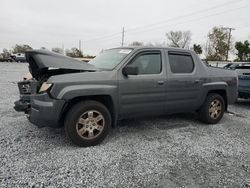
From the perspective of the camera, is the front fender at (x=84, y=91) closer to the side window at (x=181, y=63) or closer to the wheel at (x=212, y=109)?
the side window at (x=181, y=63)

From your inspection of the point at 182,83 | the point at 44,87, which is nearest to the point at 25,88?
the point at 44,87

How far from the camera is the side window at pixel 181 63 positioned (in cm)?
475

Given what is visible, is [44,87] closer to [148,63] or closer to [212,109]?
[148,63]

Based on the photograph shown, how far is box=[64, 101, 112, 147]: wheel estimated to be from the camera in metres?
3.63

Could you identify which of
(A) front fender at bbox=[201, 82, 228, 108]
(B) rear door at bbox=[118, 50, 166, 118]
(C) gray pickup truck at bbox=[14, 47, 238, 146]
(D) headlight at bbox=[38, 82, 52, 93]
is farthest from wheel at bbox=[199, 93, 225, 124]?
(D) headlight at bbox=[38, 82, 52, 93]

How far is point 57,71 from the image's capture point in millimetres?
4059

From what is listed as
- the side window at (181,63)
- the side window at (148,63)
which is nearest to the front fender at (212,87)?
the side window at (181,63)

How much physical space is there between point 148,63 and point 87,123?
1.74m

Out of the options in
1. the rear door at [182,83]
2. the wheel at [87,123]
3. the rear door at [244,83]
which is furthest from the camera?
the rear door at [244,83]

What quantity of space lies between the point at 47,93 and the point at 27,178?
1.31 metres

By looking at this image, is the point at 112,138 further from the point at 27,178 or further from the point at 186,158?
the point at 27,178

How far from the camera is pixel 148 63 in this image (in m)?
4.44

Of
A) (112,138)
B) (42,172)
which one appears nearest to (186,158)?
(112,138)

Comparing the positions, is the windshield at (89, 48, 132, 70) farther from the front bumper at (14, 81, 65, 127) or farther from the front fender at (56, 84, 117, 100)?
the front bumper at (14, 81, 65, 127)
